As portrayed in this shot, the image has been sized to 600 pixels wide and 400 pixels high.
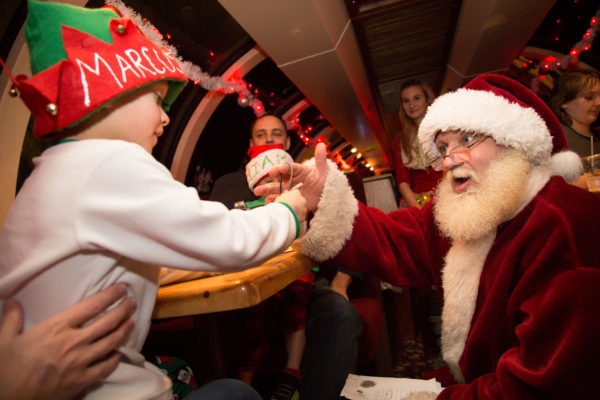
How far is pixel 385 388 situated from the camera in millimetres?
1142

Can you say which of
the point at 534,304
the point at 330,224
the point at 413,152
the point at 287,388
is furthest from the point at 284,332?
the point at 413,152

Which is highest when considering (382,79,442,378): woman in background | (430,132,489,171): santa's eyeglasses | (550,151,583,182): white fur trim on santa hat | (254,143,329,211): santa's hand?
(254,143,329,211): santa's hand

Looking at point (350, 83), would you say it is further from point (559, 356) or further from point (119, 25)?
point (559, 356)

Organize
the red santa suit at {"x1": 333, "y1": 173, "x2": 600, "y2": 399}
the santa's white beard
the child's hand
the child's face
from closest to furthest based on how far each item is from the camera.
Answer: the red santa suit at {"x1": 333, "y1": 173, "x2": 600, "y2": 399}
the child's face
the santa's white beard
the child's hand

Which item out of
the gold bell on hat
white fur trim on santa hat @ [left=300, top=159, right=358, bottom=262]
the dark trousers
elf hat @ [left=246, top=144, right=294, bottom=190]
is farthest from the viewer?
elf hat @ [left=246, top=144, right=294, bottom=190]

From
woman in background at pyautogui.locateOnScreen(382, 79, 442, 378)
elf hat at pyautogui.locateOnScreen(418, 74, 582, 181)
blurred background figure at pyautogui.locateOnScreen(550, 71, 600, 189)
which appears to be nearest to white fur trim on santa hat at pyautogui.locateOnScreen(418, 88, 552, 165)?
elf hat at pyautogui.locateOnScreen(418, 74, 582, 181)

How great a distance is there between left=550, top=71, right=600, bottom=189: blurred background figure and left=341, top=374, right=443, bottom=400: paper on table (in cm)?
347

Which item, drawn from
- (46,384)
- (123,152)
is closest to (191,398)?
(46,384)

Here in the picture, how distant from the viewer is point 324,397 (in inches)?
66.2

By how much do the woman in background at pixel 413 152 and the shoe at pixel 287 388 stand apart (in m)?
2.37

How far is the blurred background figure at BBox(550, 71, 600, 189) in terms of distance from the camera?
10.7ft

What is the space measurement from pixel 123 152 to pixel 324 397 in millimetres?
1579

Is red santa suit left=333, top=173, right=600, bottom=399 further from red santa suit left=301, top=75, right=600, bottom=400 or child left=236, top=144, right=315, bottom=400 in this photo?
child left=236, top=144, right=315, bottom=400

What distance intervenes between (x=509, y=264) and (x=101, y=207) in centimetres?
122
